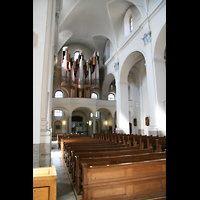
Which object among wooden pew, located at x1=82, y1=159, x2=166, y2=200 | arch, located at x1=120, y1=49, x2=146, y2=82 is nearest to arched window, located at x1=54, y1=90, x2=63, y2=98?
arch, located at x1=120, y1=49, x2=146, y2=82

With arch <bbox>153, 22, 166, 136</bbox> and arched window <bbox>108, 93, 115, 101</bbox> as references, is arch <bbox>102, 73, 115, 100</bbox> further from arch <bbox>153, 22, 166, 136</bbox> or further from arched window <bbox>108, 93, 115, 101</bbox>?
arch <bbox>153, 22, 166, 136</bbox>

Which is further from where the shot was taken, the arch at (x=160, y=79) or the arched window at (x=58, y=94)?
the arched window at (x=58, y=94)

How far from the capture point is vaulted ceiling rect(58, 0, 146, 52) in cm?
1367

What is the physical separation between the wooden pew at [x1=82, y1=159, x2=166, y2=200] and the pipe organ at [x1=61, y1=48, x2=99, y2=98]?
16502 mm

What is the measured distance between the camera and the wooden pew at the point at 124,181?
250 centimetres

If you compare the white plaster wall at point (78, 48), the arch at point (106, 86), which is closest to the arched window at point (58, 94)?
the white plaster wall at point (78, 48)

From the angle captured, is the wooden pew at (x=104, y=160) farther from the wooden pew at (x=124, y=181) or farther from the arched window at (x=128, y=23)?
the arched window at (x=128, y=23)

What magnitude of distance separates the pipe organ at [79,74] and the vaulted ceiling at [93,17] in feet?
7.90
